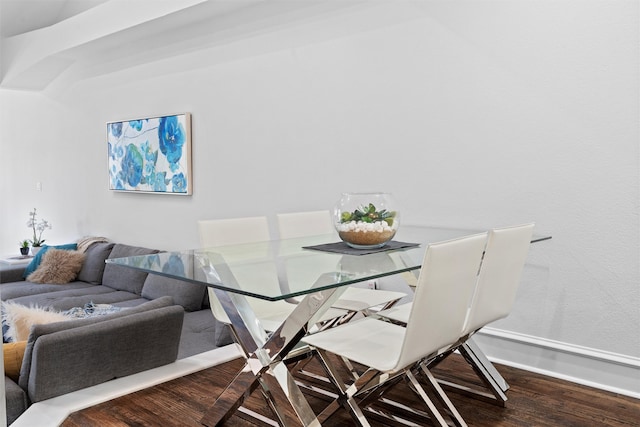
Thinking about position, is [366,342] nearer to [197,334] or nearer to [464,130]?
[464,130]

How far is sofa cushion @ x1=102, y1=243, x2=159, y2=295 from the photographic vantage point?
17.0ft

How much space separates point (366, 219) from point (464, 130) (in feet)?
3.80

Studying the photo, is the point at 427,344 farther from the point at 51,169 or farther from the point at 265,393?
the point at 51,169

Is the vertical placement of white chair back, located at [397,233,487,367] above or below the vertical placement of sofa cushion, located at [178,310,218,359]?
above

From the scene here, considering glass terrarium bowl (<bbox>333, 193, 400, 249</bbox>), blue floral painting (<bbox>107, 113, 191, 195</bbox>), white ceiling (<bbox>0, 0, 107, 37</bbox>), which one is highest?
white ceiling (<bbox>0, 0, 107, 37</bbox>)

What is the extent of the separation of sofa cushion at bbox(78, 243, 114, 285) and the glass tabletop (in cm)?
345

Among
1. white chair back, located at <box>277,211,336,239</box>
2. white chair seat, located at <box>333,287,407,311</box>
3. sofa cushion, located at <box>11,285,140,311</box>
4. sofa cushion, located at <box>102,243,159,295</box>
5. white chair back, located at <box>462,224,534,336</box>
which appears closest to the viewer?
white chair back, located at <box>462,224,534,336</box>

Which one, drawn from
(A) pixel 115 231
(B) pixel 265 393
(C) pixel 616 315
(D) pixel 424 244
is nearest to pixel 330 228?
(D) pixel 424 244

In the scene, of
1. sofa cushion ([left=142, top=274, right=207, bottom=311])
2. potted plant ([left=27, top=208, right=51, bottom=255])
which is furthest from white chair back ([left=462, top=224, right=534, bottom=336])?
potted plant ([left=27, top=208, right=51, bottom=255])

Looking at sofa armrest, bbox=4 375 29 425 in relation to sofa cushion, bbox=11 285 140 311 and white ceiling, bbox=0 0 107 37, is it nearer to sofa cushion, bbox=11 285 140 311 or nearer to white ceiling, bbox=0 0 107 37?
sofa cushion, bbox=11 285 140 311

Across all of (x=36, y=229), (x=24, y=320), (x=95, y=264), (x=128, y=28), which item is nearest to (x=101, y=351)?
(x=24, y=320)

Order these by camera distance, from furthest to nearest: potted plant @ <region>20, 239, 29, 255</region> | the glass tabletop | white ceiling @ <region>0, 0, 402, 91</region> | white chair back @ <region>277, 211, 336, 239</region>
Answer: potted plant @ <region>20, 239, 29, 255</region>
white ceiling @ <region>0, 0, 402, 91</region>
white chair back @ <region>277, 211, 336, 239</region>
the glass tabletop

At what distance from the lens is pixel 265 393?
2.26m

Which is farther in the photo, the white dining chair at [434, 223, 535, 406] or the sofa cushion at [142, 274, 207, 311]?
the sofa cushion at [142, 274, 207, 311]
